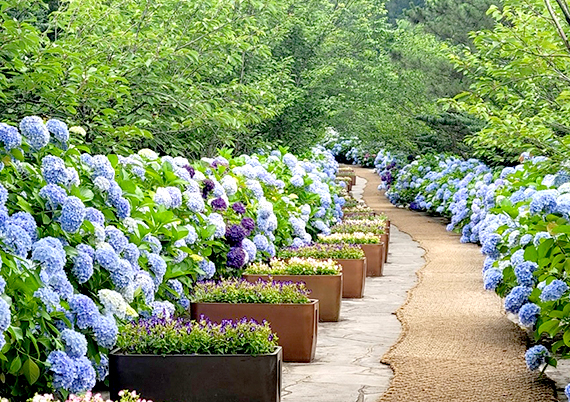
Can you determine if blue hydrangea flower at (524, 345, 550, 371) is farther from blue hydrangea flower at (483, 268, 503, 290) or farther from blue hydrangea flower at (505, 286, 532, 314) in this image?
blue hydrangea flower at (483, 268, 503, 290)

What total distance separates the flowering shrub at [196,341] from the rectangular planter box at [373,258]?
6.24 m

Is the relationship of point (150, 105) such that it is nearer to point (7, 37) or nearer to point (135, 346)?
point (7, 37)

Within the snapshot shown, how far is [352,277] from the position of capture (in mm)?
9227

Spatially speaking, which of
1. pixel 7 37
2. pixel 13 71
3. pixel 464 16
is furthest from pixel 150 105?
pixel 464 16

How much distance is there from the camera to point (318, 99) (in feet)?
51.0

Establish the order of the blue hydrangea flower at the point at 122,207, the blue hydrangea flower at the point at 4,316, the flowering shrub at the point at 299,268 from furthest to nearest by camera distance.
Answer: the flowering shrub at the point at 299,268 → the blue hydrangea flower at the point at 122,207 → the blue hydrangea flower at the point at 4,316

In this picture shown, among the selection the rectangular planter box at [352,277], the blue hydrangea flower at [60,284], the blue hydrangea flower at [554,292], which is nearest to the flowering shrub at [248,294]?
the blue hydrangea flower at [554,292]

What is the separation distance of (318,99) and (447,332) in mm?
8543

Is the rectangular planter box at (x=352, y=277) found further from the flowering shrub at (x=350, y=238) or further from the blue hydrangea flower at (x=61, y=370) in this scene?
the blue hydrangea flower at (x=61, y=370)

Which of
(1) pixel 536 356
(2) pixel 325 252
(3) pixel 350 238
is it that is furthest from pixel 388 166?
(1) pixel 536 356

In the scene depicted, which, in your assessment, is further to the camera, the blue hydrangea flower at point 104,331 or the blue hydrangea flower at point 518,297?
the blue hydrangea flower at point 518,297

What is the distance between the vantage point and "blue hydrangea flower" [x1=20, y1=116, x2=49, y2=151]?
16.1 feet

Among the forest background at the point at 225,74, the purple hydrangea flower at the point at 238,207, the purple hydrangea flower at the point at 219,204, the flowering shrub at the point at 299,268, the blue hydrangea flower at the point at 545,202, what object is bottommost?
the flowering shrub at the point at 299,268

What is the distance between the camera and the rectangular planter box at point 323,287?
7.52m
